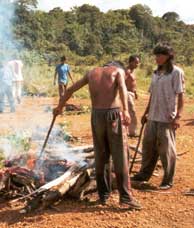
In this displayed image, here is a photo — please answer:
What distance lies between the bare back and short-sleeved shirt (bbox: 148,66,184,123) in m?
0.85

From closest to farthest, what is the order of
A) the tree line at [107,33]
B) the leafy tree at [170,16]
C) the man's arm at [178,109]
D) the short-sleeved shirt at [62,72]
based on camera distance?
the man's arm at [178,109], the short-sleeved shirt at [62,72], the tree line at [107,33], the leafy tree at [170,16]

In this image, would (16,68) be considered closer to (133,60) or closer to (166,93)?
(133,60)

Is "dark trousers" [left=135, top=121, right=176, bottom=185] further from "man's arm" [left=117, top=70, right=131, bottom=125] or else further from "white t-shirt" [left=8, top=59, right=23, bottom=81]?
"white t-shirt" [left=8, top=59, right=23, bottom=81]

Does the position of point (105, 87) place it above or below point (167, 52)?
below

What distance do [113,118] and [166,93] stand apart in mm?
1046

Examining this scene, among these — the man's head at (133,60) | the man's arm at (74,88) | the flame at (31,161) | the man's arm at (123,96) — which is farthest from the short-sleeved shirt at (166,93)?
the man's head at (133,60)

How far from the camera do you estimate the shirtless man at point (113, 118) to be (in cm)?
526

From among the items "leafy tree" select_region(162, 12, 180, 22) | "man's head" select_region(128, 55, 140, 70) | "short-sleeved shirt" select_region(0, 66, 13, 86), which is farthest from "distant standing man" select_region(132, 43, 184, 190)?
"leafy tree" select_region(162, 12, 180, 22)

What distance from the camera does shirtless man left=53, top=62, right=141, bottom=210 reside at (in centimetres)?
526

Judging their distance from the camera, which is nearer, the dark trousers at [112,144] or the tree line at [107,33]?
the dark trousers at [112,144]

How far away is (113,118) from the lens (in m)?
5.26

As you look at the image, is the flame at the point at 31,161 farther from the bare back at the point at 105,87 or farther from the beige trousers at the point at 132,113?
the beige trousers at the point at 132,113

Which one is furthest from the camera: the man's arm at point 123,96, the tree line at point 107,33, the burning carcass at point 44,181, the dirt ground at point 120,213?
the tree line at point 107,33

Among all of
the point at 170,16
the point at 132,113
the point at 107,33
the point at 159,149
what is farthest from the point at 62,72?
the point at 170,16
